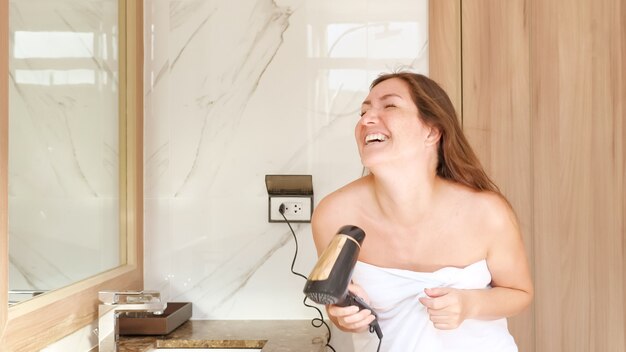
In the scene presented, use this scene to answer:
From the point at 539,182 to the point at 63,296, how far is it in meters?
1.38

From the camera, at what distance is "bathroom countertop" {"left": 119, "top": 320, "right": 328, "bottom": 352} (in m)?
1.54

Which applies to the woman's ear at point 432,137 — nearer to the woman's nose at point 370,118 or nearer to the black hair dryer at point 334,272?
the woman's nose at point 370,118

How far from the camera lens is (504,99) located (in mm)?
1824

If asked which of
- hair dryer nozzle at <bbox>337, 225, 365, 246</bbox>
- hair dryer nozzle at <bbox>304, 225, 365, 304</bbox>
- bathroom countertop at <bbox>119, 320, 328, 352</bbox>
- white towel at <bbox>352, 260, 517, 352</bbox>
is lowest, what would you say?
bathroom countertop at <bbox>119, 320, 328, 352</bbox>

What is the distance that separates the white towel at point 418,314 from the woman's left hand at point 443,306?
137mm

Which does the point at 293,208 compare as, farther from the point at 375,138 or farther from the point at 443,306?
the point at 443,306

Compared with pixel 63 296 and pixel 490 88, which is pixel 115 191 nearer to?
pixel 63 296

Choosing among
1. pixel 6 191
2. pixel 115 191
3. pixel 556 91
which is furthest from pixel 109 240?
pixel 556 91

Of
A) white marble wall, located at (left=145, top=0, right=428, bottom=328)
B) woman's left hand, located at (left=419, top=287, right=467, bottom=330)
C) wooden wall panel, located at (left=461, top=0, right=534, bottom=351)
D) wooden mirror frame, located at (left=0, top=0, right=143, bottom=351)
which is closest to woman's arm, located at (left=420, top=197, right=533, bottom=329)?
woman's left hand, located at (left=419, top=287, right=467, bottom=330)

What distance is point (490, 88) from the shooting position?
183 centimetres

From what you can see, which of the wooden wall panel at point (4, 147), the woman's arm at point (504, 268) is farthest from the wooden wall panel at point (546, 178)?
the wooden wall panel at point (4, 147)

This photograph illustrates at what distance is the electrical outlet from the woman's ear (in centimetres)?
51

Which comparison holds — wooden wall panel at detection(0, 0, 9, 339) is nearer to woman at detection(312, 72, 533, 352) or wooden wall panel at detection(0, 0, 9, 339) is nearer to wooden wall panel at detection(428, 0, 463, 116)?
woman at detection(312, 72, 533, 352)

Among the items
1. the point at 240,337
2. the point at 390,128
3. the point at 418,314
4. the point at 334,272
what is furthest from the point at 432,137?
the point at 240,337
